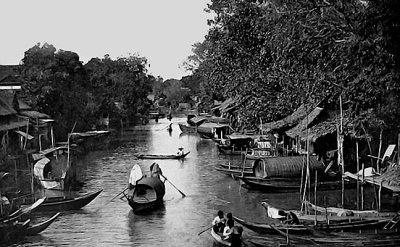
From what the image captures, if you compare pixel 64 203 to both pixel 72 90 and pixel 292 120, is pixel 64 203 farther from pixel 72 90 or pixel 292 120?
pixel 72 90

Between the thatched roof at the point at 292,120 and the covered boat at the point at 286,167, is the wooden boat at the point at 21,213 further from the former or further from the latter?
the thatched roof at the point at 292,120

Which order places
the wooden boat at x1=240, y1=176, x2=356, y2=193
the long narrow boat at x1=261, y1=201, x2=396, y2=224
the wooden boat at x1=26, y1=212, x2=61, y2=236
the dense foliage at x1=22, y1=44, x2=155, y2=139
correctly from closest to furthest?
the long narrow boat at x1=261, y1=201, x2=396, y2=224, the wooden boat at x1=26, y1=212, x2=61, y2=236, the wooden boat at x1=240, y1=176, x2=356, y2=193, the dense foliage at x1=22, y1=44, x2=155, y2=139

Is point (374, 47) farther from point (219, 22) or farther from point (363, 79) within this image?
point (219, 22)

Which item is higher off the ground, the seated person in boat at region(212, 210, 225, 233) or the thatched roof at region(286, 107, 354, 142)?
the thatched roof at region(286, 107, 354, 142)

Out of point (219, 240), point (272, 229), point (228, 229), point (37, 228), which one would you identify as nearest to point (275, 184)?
point (272, 229)

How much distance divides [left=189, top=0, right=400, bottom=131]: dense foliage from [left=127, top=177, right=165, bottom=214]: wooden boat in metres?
7.40

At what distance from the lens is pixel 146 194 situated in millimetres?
23875

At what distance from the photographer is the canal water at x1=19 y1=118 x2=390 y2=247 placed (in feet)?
65.1

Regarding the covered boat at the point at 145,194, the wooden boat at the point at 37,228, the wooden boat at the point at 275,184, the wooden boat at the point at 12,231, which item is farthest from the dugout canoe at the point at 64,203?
the wooden boat at the point at 275,184

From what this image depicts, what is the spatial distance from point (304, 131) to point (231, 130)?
21.1 m

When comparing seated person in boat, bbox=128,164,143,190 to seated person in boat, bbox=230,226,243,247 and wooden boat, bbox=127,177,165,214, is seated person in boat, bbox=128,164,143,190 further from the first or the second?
seated person in boat, bbox=230,226,243,247

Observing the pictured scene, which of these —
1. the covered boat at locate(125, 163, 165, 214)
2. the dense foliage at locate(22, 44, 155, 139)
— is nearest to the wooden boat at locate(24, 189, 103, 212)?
the covered boat at locate(125, 163, 165, 214)

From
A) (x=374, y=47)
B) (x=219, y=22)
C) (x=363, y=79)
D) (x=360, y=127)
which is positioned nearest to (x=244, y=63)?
(x=219, y=22)

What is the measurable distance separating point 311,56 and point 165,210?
844 centimetres
